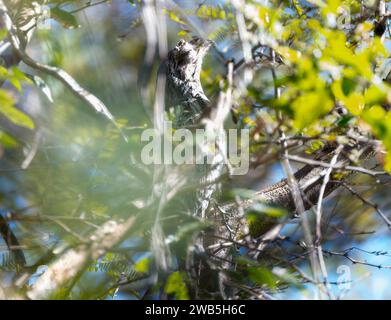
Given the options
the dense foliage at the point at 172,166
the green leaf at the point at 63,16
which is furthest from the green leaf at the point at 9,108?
the green leaf at the point at 63,16

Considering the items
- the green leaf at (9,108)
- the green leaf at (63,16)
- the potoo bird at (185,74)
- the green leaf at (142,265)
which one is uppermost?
the potoo bird at (185,74)

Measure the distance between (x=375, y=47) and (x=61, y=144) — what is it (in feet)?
3.09

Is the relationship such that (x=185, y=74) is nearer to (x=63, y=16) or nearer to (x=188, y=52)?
(x=188, y=52)

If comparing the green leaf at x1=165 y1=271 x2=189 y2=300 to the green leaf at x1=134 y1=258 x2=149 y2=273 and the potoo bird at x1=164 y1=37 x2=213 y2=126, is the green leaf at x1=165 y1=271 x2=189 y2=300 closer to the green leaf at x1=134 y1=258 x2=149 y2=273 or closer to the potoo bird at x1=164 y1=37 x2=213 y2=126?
the green leaf at x1=134 y1=258 x2=149 y2=273

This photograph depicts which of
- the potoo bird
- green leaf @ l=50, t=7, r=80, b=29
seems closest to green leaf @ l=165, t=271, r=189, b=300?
green leaf @ l=50, t=7, r=80, b=29

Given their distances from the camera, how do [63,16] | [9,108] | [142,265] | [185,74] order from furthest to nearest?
[185,74], [63,16], [142,265], [9,108]

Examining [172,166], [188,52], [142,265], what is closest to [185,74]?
[188,52]

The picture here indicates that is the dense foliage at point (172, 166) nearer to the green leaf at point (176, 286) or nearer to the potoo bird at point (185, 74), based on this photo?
the green leaf at point (176, 286)

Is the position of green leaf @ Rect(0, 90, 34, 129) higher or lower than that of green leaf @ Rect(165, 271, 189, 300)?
higher

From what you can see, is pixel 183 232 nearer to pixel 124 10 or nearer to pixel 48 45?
pixel 48 45

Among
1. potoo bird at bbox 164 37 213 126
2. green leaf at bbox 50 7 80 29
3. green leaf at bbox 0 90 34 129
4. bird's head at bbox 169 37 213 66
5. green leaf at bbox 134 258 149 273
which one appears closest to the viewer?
green leaf at bbox 0 90 34 129

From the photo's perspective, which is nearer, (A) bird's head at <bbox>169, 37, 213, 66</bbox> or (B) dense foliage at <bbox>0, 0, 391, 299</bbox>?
(B) dense foliage at <bbox>0, 0, 391, 299</bbox>

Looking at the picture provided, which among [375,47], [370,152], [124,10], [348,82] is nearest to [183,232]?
[348,82]

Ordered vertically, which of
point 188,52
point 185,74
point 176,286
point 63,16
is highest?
point 188,52
